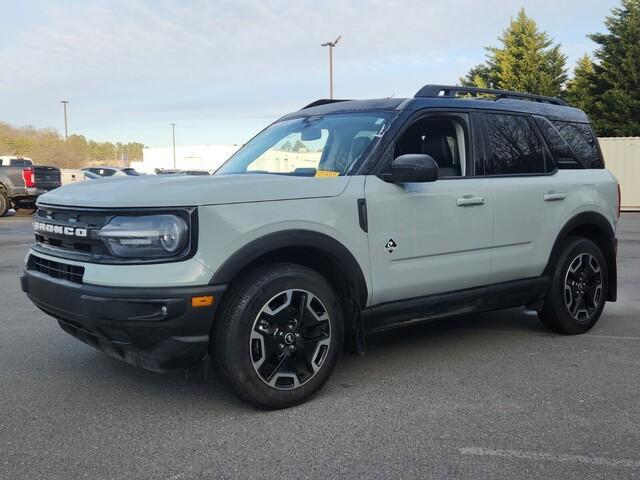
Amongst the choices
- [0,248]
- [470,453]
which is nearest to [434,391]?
[470,453]

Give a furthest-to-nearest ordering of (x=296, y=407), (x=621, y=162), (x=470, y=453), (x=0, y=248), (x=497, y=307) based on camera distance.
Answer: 1. (x=621, y=162)
2. (x=0, y=248)
3. (x=497, y=307)
4. (x=296, y=407)
5. (x=470, y=453)

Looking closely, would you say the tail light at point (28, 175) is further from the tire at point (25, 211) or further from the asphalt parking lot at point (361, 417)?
the asphalt parking lot at point (361, 417)

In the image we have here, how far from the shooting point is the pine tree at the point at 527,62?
118 feet

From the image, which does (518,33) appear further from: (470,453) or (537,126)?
(470,453)

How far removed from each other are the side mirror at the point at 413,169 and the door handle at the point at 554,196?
1.48m

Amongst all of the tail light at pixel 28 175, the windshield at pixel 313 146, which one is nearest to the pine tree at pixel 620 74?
the tail light at pixel 28 175

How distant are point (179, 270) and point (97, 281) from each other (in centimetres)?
44

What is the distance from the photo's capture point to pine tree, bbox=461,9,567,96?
Result: 35.9 meters

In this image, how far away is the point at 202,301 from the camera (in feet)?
10.8

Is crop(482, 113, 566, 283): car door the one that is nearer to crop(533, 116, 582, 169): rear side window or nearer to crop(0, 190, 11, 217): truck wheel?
crop(533, 116, 582, 169): rear side window

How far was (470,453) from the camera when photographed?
3.12 m

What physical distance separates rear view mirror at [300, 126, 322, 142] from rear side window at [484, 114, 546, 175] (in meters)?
1.29

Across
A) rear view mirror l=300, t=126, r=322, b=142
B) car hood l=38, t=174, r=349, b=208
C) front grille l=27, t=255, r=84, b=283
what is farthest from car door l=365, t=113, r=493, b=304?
front grille l=27, t=255, r=84, b=283

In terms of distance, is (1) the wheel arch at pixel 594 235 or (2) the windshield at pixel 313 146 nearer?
(2) the windshield at pixel 313 146
